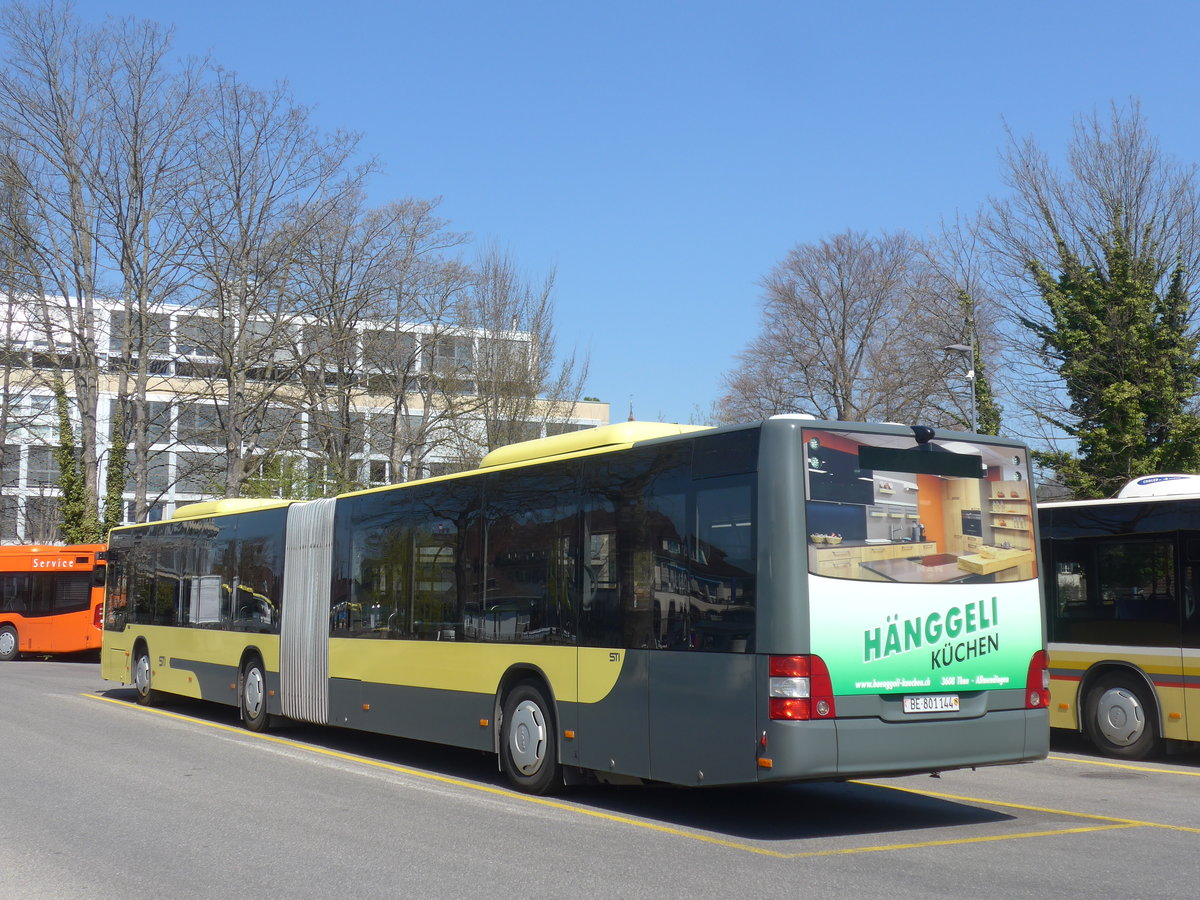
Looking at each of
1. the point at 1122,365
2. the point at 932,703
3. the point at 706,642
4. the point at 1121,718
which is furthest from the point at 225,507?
the point at 1122,365

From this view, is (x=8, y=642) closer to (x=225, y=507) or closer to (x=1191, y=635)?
(x=225, y=507)

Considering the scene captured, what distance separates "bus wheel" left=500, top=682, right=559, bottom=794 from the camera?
1088 centimetres

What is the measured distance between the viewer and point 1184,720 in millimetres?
13258

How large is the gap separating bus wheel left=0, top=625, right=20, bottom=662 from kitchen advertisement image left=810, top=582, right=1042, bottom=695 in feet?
103

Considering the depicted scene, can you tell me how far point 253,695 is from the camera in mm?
17031

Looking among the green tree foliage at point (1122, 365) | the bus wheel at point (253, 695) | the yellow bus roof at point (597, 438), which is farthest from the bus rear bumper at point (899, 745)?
the green tree foliage at point (1122, 365)

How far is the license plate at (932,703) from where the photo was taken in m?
8.96

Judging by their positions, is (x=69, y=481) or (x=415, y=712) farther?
(x=69, y=481)

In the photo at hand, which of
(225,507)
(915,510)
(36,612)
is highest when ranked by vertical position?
(225,507)

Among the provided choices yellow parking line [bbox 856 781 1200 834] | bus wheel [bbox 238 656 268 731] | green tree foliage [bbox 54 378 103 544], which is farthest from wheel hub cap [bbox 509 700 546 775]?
green tree foliage [bbox 54 378 103 544]

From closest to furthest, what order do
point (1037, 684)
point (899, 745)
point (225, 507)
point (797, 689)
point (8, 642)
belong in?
point (797, 689) < point (899, 745) < point (1037, 684) < point (225, 507) < point (8, 642)

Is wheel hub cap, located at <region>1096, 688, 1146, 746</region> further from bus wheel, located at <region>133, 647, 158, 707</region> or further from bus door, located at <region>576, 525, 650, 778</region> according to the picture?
bus wheel, located at <region>133, 647, 158, 707</region>

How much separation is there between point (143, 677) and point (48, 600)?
15.5m

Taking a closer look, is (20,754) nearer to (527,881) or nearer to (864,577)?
(527,881)
